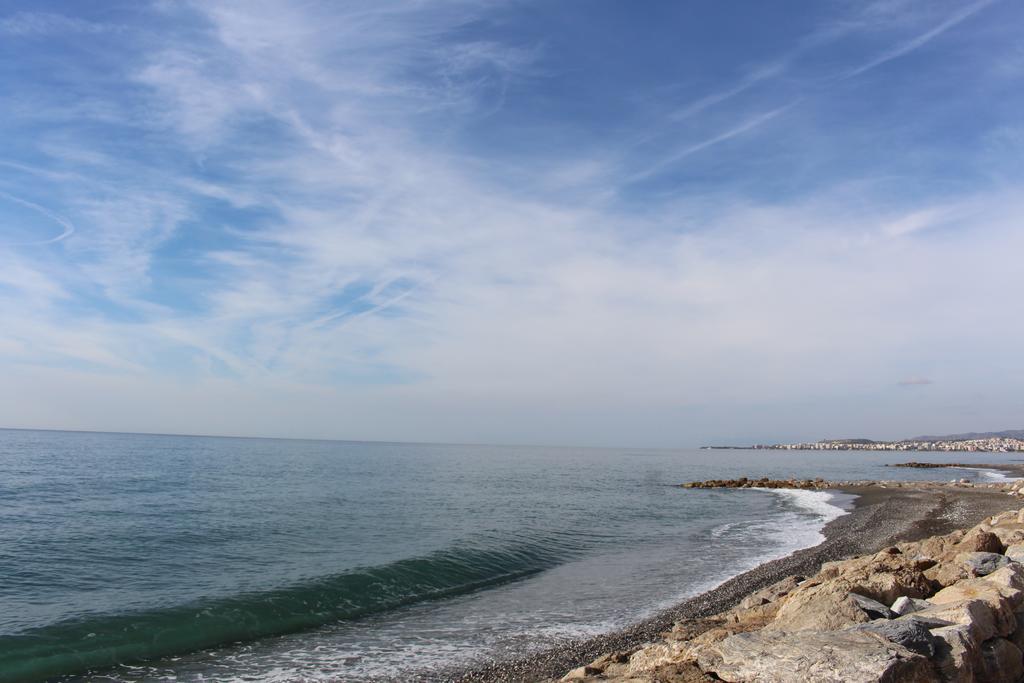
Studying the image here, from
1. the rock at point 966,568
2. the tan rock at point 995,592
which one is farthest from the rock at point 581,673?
the rock at point 966,568

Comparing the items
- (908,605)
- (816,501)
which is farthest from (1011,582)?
(816,501)

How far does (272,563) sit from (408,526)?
8.70m

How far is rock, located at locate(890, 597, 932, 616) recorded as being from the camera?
8.05 meters

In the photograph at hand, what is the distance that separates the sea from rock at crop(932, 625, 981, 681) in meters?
7.42

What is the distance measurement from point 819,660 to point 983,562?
766 centimetres

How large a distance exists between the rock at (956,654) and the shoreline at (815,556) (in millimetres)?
5753

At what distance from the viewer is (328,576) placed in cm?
1744

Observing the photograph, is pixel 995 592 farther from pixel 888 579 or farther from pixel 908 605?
pixel 888 579

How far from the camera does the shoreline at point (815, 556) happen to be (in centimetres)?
1047

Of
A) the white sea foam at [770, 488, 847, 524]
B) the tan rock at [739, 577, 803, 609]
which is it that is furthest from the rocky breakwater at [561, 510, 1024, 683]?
the white sea foam at [770, 488, 847, 524]

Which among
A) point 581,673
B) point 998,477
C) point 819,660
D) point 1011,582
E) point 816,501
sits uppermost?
point 819,660

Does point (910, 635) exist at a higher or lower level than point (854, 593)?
higher

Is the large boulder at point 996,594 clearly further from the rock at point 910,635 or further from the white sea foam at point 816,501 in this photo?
the white sea foam at point 816,501

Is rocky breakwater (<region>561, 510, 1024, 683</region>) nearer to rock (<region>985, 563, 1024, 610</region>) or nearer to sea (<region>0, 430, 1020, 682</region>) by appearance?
rock (<region>985, 563, 1024, 610</region>)
